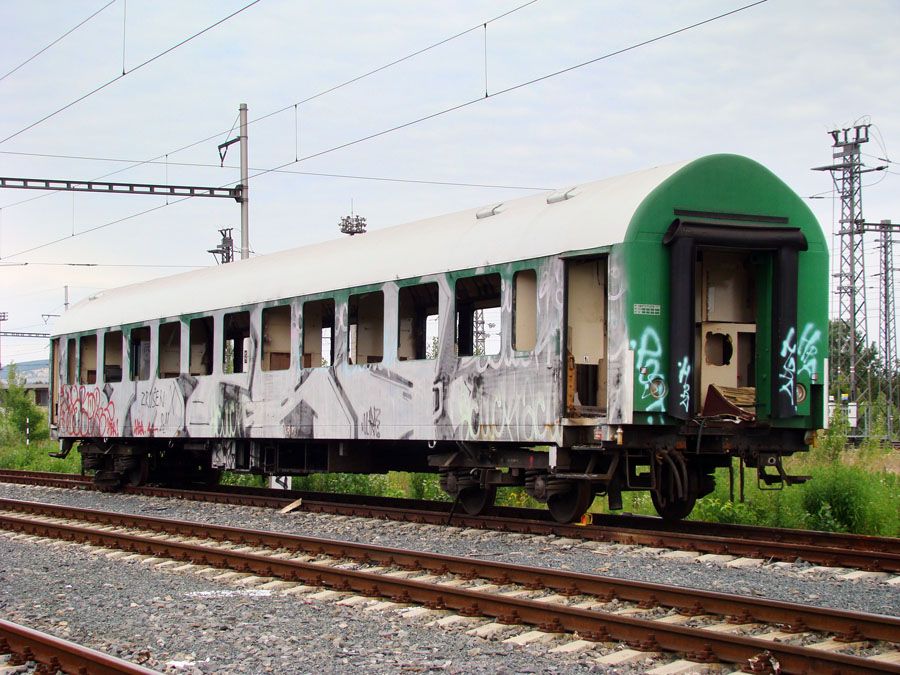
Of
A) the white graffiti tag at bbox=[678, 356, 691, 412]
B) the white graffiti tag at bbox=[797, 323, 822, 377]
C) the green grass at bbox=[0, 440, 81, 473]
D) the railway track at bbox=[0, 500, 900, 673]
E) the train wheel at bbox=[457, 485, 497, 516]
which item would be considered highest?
the white graffiti tag at bbox=[797, 323, 822, 377]

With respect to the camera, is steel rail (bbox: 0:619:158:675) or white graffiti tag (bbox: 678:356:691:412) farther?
white graffiti tag (bbox: 678:356:691:412)

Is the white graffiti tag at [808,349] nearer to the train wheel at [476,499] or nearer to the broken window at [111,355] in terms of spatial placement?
the train wheel at [476,499]

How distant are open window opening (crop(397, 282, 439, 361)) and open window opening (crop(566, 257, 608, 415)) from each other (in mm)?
2414

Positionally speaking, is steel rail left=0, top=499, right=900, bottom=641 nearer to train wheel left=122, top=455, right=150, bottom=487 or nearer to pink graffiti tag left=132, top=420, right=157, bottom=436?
pink graffiti tag left=132, top=420, right=157, bottom=436

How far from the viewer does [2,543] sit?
13.6 m

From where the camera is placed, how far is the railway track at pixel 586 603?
6570mm

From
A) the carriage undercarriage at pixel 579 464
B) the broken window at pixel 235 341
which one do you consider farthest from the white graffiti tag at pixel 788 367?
the broken window at pixel 235 341

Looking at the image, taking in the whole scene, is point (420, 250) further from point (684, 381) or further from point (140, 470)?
point (140, 470)

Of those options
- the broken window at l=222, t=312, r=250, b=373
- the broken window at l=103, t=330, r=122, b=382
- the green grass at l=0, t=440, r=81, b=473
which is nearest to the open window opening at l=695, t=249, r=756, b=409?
the broken window at l=222, t=312, r=250, b=373

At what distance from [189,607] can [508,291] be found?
17.3 ft

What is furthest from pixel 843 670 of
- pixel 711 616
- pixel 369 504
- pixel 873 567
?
pixel 369 504

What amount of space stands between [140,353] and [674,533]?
12128mm

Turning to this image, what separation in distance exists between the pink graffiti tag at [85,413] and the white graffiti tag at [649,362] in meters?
12.4

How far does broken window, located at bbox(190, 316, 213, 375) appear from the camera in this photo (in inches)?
733
